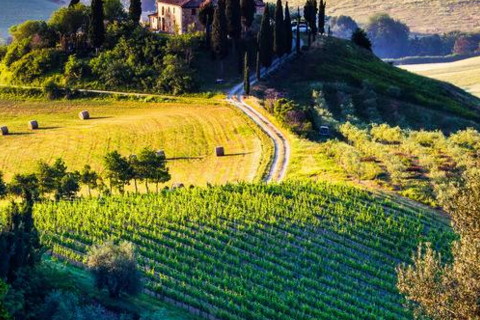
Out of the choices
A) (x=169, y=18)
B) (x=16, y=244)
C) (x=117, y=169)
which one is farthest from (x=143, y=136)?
(x=16, y=244)

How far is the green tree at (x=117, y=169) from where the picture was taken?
55094 mm

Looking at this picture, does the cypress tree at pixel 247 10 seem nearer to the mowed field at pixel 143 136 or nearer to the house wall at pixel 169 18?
the house wall at pixel 169 18

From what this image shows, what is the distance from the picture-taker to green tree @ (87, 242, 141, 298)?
31281 millimetres

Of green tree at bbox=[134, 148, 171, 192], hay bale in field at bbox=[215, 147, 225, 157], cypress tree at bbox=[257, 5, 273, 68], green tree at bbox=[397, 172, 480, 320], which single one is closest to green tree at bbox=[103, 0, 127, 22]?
cypress tree at bbox=[257, 5, 273, 68]

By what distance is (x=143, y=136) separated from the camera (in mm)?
74938

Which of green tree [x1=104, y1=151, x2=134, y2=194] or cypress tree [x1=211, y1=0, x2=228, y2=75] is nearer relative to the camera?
green tree [x1=104, y1=151, x2=134, y2=194]

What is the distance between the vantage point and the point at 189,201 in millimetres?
48906

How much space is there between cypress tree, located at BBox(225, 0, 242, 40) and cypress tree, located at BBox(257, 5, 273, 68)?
15.3 feet

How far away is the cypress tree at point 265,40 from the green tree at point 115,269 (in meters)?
61.8

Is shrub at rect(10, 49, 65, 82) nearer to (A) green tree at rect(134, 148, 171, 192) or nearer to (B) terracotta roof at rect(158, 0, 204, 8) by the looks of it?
(B) terracotta roof at rect(158, 0, 204, 8)

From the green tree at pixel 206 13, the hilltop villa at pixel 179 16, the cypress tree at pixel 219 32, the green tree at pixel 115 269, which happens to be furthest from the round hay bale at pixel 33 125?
the green tree at pixel 115 269

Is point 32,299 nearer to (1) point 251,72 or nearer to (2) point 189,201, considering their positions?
(2) point 189,201

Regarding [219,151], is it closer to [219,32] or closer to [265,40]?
[265,40]

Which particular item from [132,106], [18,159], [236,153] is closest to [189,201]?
[236,153]
